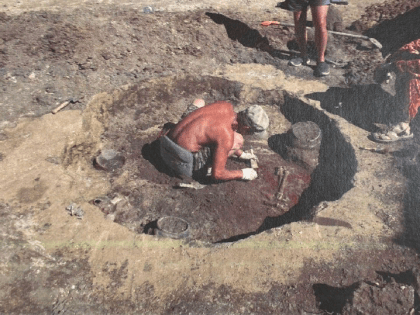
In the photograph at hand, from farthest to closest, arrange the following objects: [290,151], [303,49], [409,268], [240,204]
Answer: [303,49] → [290,151] → [240,204] → [409,268]

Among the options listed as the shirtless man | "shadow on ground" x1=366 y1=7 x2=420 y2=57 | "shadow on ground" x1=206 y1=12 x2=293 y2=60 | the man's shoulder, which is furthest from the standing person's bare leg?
the man's shoulder

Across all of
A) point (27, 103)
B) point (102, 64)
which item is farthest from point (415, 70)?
point (27, 103)

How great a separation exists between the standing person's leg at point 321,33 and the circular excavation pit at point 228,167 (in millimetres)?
1031

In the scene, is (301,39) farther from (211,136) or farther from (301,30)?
(211,136)

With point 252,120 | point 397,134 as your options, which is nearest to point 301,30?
point 397,134

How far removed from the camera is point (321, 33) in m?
6.53

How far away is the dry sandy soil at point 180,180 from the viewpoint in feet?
11.2

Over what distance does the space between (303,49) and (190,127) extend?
3982 mm

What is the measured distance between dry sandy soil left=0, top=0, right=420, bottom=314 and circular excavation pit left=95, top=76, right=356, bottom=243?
0.08ft

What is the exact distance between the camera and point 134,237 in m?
3.79

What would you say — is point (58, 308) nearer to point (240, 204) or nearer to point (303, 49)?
point (240, 204)

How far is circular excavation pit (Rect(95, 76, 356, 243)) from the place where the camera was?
468cm

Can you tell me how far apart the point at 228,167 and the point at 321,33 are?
3.49 m

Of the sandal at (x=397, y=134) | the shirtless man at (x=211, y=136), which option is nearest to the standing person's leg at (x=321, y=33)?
the sandal at (x=397, y=134)
